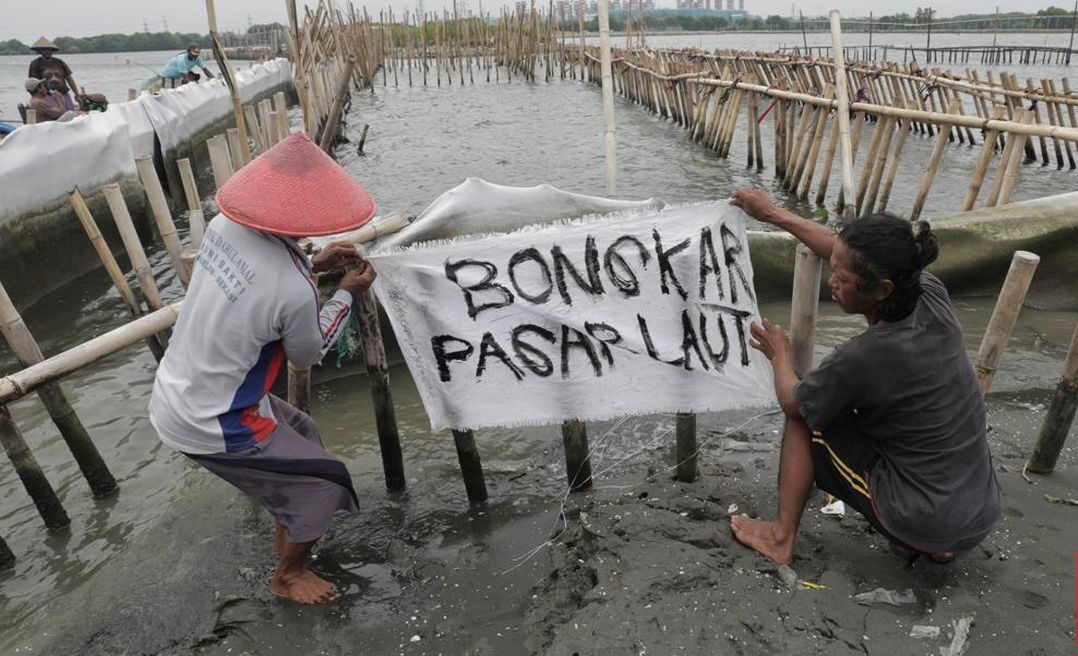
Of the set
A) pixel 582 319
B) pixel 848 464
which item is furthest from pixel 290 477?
pixel 848 464

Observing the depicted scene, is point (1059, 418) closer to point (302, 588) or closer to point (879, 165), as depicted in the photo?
point (302, 588)

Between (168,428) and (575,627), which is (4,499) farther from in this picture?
(575,627)

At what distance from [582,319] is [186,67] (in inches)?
622

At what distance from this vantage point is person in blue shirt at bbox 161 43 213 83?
15.0 meters

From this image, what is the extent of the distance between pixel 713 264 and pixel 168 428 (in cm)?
223

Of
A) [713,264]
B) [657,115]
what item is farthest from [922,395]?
[657,115]

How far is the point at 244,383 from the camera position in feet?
8.16

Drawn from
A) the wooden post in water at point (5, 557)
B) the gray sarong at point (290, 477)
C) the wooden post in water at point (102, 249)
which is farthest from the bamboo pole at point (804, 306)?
the wooden post in water at point (102, 249)

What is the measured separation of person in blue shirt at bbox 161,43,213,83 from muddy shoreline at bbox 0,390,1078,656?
47.3 ft

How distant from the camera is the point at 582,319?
2916 mm

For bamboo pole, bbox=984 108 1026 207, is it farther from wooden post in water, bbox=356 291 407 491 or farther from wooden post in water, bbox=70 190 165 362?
wooden post in water, bbox=70 190 165 362

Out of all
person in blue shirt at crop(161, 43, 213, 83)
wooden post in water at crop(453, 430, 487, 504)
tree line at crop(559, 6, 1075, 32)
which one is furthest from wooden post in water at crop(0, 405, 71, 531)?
tree line at crop(559, 6, 1075, 32)

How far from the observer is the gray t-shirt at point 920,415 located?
2.32 m

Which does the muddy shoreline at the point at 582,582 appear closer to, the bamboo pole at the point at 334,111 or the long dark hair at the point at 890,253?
the long dark hair at the point at 890,253
